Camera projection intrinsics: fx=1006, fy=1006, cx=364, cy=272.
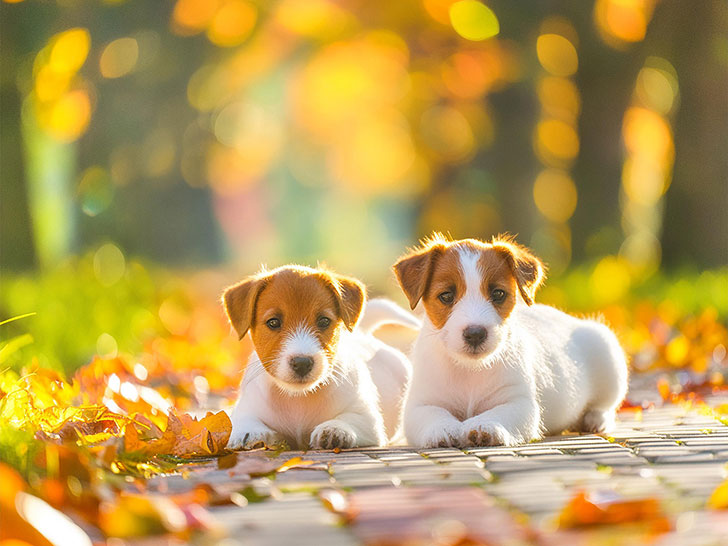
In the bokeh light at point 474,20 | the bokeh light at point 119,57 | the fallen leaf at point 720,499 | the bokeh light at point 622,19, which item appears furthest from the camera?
the bokeh light at point 474,20

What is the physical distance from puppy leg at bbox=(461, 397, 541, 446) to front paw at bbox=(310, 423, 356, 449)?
60 cm

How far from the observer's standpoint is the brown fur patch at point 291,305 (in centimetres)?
516

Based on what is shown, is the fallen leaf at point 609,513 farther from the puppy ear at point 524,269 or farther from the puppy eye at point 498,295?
the puppy ear at point 524,269

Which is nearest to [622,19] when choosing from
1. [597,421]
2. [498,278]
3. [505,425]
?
[597,421]

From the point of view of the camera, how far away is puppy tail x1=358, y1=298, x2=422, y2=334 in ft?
21.7

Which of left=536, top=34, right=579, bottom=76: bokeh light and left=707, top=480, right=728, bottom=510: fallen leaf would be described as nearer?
left=707, top=480, right=728, bottom=510: fallen leaf

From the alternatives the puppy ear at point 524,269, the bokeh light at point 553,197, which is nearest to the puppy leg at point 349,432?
the puppy ear at point 524,269

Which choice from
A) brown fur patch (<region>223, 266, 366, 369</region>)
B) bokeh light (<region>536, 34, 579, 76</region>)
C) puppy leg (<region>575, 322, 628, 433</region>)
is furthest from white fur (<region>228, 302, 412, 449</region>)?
bokeh light (<region>536, 34, 579, 76</region>)

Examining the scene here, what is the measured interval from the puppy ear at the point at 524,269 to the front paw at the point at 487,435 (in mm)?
742

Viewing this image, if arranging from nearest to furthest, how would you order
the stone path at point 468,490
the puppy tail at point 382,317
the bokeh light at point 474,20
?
the stone path at point 468,490 < the puppy tail at point 382,317 < the bokeh light at point 474,20

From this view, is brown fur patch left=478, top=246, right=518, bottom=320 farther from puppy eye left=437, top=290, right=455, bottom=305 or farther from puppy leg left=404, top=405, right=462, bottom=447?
puppy leg left=404, top=405, right=462, bottom=447

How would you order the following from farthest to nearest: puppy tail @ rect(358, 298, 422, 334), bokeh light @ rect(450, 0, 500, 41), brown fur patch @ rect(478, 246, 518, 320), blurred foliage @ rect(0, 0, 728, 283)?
bokeh light @ rect(450, 0, 500, 41) → blurred foliage @ rect(0, 0, 728, 283) → puppy tail @ rect(358, 298, 422, 334) → brown fur patch @ rect(478, 246, 518, 320)

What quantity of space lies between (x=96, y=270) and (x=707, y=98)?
9.00 m

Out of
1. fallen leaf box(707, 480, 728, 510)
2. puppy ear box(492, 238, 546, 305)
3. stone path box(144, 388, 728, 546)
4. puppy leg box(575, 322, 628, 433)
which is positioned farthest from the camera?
puppy leg box(575, 322, 628, 433)
